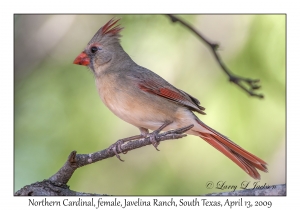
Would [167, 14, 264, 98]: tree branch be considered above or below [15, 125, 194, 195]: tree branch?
above

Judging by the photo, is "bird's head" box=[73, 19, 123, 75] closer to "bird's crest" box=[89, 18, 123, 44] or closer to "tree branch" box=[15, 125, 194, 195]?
"bird's crest" box=[89, 18, 123, 44]

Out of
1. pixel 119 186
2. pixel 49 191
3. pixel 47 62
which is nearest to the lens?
pixel 49 191

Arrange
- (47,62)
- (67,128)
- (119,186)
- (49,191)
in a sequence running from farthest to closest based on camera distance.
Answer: (47,62) → (67,128) → (119,186) → (49,191)

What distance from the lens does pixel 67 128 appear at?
14.7 ft

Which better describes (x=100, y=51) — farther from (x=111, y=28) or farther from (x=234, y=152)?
(x=234, y=152)

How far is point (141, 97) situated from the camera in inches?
160

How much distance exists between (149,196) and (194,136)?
95 cm

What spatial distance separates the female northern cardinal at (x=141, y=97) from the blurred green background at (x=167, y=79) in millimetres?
128

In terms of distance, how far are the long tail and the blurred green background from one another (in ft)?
0.28

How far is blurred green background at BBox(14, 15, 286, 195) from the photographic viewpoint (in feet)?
A: 13.5

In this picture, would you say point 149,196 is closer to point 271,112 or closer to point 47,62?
point 271,112
